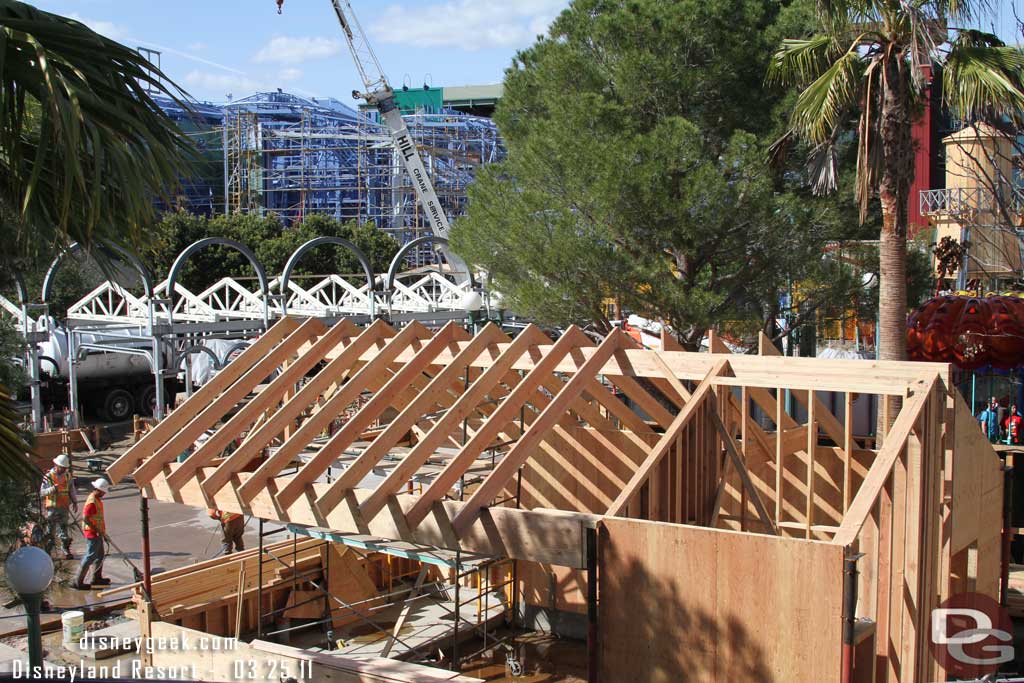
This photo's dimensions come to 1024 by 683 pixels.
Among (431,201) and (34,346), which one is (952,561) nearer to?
(34,346)

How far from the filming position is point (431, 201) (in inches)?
1780

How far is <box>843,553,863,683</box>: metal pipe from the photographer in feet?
22.9

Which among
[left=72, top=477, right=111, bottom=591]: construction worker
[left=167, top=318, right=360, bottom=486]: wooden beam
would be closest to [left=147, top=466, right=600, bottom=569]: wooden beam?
[left=167, top=318, right=360, bottom=486]: wooden beam

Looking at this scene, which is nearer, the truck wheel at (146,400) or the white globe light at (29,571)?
the white globe light at (29,571)

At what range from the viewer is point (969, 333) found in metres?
16.1

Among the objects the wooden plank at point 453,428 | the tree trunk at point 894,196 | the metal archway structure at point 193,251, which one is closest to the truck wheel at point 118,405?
the metal archway structure at point 193,251

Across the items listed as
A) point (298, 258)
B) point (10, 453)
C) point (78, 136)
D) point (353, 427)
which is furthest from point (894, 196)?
point (298, 258)

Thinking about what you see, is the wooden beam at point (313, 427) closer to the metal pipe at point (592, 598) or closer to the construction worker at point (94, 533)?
the metal pipe at point (592, 598)

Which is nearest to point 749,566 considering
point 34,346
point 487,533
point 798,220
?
point 487,533

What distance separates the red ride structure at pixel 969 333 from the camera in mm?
16156

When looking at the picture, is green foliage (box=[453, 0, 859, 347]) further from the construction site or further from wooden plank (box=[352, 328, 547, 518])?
wooden plank (box=[352, 328, 547, 518])

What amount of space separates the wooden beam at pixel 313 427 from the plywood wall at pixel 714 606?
2946mm

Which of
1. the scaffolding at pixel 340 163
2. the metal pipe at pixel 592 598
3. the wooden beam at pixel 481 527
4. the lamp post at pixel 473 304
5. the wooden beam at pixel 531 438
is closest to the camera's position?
the metal pipe at pixel 592 598

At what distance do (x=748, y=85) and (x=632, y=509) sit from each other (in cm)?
1213
